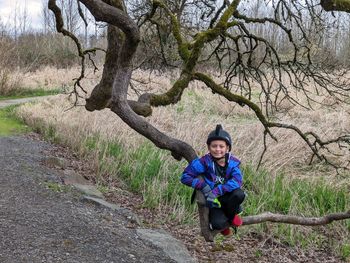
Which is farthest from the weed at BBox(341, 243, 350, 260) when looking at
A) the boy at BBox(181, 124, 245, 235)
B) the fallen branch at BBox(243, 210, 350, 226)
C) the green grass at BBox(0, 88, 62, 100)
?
the green grass at BBox(0, 88, 62, 100)

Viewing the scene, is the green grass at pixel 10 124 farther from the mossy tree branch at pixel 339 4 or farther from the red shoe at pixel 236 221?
the red shoe at pixel 236 221

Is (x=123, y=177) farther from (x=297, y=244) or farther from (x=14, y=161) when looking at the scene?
(x=297, y=244)

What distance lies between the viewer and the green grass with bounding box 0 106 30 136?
36.6 ft

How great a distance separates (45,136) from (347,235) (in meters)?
6.90

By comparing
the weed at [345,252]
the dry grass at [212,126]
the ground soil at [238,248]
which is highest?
the dry grass at [212,126]

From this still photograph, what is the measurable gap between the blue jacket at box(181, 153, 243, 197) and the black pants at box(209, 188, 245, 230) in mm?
55

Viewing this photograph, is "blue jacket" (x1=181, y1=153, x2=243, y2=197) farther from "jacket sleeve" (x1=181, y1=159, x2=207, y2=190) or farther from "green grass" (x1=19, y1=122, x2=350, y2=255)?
"green grass" (x1=19, y1=122, x2=350, y2=255)

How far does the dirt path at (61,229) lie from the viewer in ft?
15.6

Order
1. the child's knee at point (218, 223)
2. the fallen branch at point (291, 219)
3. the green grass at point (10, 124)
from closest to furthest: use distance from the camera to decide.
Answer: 1. the child's knee at point (218, 223)
2. the fallen branch at point (291, 219)
3. the green grass at point (10, 124)

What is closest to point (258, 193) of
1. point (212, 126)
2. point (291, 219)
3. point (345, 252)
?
point (345, 252)

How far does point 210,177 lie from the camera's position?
9.77 ft

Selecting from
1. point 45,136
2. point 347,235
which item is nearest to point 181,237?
point 347,235

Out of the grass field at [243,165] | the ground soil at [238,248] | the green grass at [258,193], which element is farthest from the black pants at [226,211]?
the green grass at [258,193]

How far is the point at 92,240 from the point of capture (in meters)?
5.25
